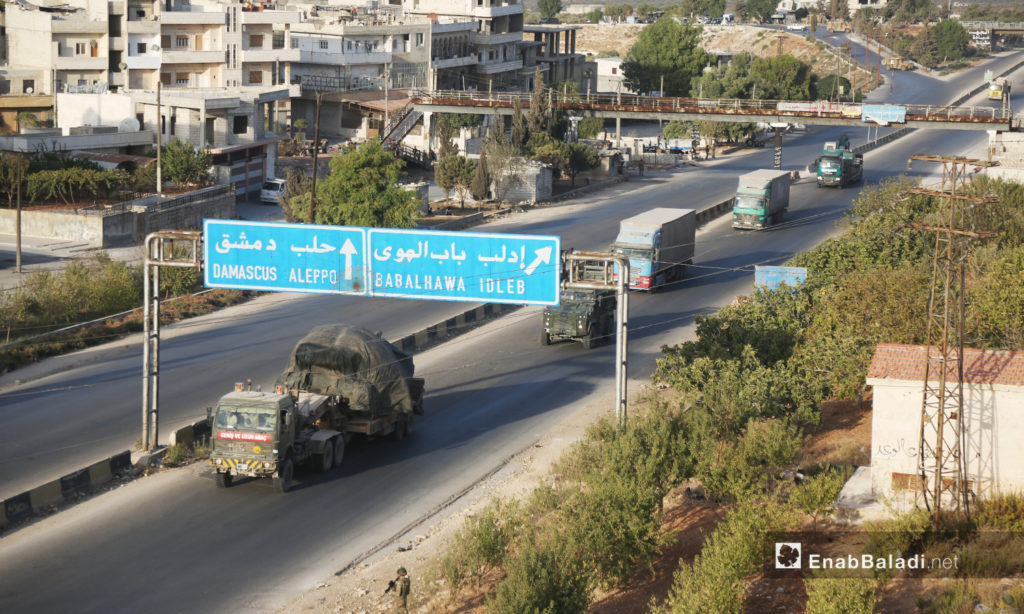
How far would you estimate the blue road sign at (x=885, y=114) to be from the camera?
6378cm

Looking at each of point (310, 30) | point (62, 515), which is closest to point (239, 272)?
point (62, 515)

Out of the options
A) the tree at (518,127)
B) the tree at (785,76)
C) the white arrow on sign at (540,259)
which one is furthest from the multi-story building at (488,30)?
the white arrow on sign at (540,259)

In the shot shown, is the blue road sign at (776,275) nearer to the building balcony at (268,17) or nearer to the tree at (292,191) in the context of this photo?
the tree at (292,191)

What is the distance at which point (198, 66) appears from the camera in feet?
266

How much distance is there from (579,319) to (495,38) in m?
75.5

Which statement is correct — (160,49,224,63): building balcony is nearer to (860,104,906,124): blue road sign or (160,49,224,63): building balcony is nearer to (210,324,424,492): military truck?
(860,104,906,124): blue road sign

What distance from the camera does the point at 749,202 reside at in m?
57.6

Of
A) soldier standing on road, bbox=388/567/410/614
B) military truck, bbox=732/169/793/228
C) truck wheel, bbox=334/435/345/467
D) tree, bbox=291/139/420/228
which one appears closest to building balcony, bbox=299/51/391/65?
tree, bbox=291/139/420/228

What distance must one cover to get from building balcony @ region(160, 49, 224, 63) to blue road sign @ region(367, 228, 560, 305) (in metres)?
59.6

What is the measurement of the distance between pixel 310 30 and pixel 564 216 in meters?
37.8

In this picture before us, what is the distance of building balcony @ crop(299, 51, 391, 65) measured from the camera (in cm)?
8749

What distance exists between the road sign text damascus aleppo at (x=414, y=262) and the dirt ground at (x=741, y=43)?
449ft

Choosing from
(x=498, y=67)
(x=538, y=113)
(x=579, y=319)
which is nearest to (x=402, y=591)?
(x=579, y=319)

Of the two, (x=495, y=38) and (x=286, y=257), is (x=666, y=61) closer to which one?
(x=495, y=38)
